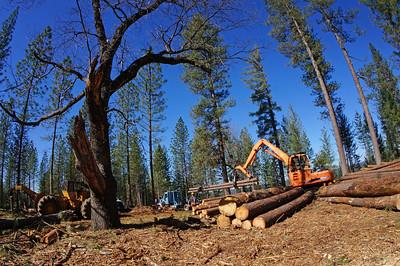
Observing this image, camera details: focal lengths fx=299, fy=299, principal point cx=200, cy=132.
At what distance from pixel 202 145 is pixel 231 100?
13.0 feet

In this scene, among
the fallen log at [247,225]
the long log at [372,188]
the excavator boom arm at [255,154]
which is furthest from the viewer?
the excavator boom arm at [255,154]

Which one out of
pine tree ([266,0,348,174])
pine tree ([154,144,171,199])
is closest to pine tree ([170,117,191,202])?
pine tree ([154,144,171,199])

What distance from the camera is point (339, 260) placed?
176 inches

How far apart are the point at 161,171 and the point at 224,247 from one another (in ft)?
149

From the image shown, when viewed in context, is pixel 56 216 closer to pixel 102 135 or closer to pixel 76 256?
pixel 102 135

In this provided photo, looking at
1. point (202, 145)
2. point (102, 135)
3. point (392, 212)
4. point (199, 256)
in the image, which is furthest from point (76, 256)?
point (202, 145)

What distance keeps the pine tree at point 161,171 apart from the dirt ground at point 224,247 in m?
41.8

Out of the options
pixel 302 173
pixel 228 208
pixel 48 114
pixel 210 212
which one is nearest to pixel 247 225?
pixel 228 208

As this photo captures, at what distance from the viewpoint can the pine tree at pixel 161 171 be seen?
159 ft

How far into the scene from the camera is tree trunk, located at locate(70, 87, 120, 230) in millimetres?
6074

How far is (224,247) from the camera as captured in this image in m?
5.56

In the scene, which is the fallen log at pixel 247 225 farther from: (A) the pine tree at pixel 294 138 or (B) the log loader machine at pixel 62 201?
(A) the pine tree at pixel 294 138

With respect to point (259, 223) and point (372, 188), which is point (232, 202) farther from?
point (372, 188)

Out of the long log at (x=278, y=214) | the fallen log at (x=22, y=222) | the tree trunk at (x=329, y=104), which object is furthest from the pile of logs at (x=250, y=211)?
the tree trunk at (x=329, y=104)
